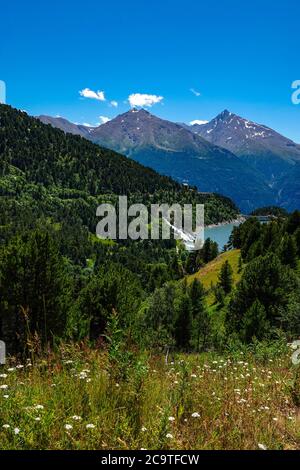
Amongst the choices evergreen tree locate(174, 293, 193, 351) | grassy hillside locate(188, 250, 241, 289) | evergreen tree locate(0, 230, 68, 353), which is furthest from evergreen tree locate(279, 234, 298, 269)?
evergreen tree locate(0, 230, 68, 353)

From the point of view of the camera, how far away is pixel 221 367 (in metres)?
9.08

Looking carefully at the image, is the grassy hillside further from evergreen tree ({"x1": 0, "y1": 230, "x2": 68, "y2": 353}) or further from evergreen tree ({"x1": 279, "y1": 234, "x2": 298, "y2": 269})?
evergreen tree ({"x1": 0, "y1": 230, "x2": 68, "y2": 353})

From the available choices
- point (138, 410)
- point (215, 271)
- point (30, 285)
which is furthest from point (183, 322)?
point (138, 410)

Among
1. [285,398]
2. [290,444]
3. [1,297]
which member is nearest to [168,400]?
[290,444]

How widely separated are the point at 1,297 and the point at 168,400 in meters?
27.4

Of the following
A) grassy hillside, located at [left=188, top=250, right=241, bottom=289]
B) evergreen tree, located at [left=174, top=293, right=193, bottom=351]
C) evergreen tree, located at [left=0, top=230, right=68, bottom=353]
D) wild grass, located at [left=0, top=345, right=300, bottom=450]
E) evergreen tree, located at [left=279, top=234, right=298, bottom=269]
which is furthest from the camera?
grassy hillside, located at [left=188, top=250, right=241, bottom=289]

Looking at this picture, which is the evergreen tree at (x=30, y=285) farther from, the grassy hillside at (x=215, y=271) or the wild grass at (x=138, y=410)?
the grassy hillside at (x=215, y=271)

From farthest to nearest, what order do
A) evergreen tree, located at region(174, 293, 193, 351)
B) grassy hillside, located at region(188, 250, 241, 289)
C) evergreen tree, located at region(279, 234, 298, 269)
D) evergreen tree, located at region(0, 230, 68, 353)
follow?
1. grassy hillside, located at region(188, 250, 241, 289)
2. evergreen tree, located at region(279, 234, 298, 269)
3. evergreen tree, located at region(174, 293, 193, 351)
4. evergreen tree, located at region(0, 230, 68, 353)

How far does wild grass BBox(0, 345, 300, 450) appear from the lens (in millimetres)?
5234

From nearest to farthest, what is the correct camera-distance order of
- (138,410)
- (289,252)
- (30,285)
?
(138,410) < (30,285) < (289,252)

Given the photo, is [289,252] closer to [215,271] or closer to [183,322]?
[183,322]

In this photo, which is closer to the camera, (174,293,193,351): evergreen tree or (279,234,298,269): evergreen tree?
(174,293,193,351): evergreen tree

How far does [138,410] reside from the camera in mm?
5957

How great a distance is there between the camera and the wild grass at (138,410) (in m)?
5.23
